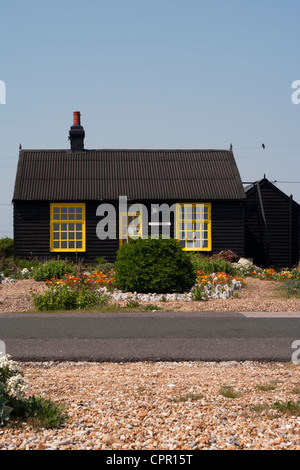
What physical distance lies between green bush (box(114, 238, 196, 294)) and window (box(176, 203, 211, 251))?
8641 millimetres

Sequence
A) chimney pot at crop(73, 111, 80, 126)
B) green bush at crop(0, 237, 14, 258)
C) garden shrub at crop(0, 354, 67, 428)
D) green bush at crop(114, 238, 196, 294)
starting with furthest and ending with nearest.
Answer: green bush at crop(0, 237, 14, 258) → chimney pot at crop(73, 111, 80, 126) → green bush at crop(114, 238, 196, 294) → garden shrub at crop(0, 354, 67, 428)

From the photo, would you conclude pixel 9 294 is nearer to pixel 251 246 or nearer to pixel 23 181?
pixel 23 181

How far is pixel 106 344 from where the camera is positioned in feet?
27.7

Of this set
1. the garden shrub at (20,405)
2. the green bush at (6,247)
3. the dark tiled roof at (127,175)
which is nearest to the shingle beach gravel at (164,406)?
the garden shrub at (20,405)

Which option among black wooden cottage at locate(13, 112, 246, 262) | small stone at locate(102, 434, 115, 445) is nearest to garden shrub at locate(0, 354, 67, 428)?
small stone at locate(102, 434, 115, 445)

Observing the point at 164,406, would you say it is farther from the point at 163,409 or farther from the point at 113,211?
the point at 113,211

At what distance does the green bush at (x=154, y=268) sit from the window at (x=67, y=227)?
28.1 feet

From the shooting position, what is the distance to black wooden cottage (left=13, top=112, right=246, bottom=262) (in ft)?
76.3

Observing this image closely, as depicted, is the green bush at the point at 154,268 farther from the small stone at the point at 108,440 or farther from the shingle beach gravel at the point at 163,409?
the small stone at the point at 108,440

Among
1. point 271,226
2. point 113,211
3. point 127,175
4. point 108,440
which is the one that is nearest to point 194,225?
point 113,211

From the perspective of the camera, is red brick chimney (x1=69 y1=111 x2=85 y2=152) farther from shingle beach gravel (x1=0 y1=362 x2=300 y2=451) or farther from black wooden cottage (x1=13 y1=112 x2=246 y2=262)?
shingle beach gravel (x1=0 y1=362 x2=300 y2=451)

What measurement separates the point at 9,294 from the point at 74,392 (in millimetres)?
9027

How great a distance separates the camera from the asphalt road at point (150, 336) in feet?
25.3

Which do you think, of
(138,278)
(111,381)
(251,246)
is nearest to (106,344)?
(111,381)
